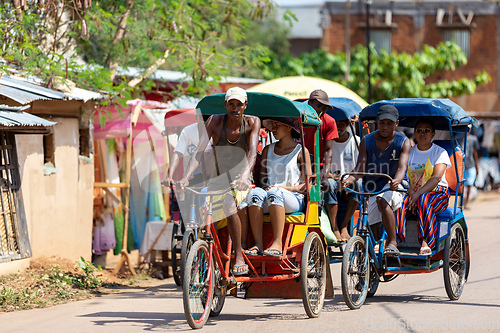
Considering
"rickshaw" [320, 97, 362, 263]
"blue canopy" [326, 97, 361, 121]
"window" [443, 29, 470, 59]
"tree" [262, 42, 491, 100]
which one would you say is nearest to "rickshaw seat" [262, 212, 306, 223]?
"rickshaw" [320, 97, 362, 263]

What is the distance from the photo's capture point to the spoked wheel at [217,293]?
6.66 m

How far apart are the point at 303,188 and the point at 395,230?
4.69ft

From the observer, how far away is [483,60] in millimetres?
36781

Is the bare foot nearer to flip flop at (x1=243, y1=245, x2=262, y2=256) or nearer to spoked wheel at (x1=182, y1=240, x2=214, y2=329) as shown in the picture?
flip flop at (x1=243, y1=245, x2=262, y2=256)

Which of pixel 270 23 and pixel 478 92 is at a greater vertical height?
pixel 270 23

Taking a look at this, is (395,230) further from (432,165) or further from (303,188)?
(303,188)

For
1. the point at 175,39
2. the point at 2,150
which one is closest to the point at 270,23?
the point at 175,39

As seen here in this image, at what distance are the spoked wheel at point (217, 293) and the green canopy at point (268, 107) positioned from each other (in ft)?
5.13

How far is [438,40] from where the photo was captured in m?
36.9

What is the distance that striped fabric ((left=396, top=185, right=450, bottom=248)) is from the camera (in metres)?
7.93

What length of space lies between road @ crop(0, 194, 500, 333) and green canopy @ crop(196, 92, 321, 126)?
6.30ft

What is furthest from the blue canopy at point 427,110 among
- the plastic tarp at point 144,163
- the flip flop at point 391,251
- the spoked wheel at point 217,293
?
the plastic tarp at point 144,163

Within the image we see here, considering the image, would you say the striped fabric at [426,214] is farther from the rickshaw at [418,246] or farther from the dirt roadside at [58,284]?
the dirt roadside at [58,284]

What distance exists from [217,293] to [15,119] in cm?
313
